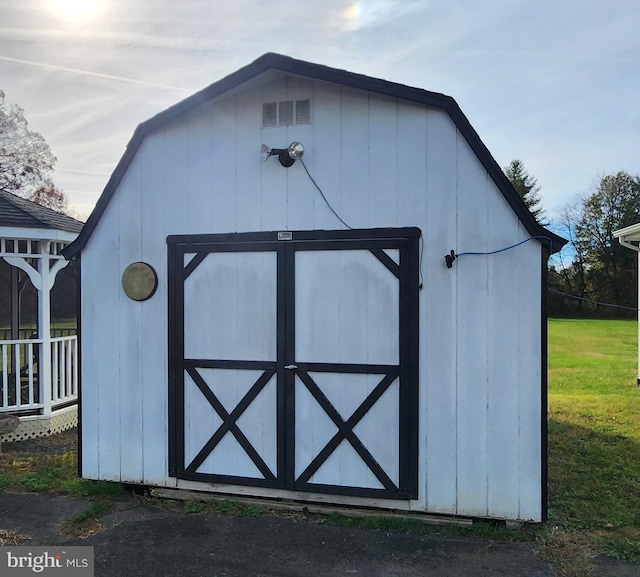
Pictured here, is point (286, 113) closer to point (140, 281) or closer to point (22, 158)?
point (140, 281)

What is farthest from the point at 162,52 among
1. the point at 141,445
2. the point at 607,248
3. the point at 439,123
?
the point at 607,248

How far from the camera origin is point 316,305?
4055 millimetres

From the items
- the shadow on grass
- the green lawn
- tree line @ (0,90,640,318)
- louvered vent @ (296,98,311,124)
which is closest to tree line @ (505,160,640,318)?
tree line @ (0,90,640,318)

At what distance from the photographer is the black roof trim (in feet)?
11.9

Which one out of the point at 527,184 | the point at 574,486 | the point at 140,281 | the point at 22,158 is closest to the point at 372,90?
the point at 140,281

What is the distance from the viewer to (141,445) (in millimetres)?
4410

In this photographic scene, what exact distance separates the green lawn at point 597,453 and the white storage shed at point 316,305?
63 cm

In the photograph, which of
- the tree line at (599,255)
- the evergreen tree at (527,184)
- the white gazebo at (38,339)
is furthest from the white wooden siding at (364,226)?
the evergreen tree at (527,184)

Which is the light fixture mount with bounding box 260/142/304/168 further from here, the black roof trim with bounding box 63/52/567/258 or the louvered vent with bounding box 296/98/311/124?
the black roof trim with bounding box 63/52/567/258

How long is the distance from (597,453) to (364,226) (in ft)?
12.3

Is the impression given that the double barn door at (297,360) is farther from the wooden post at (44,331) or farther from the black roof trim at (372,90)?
the wooden post at (44,331)

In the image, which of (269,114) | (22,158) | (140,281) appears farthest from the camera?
(22,158)

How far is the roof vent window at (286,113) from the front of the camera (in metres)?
4.09

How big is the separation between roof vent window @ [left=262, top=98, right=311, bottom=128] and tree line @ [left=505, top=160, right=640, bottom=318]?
89.0 feet
